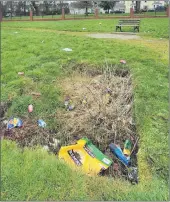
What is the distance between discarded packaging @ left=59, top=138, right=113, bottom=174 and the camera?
3281 millimetres

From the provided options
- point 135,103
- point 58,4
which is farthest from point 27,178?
point 58,4

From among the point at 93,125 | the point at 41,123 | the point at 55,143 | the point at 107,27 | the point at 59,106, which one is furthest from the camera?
the point at 107,27

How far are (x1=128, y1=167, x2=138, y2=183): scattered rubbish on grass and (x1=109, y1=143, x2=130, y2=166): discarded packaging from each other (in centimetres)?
13

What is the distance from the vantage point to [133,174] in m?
3.26

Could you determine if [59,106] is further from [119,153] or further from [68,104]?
[119,153]

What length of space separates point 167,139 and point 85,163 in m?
1.03

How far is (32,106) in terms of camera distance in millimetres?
4336

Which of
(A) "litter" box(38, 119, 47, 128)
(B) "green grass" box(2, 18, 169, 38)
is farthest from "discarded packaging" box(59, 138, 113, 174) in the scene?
(B) "green grass" box(2, 18, 169, 38)

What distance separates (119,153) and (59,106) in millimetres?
1296

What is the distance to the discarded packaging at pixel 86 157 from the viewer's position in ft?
10.8

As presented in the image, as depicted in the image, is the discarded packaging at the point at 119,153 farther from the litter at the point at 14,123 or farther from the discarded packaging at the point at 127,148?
the litter at the point at 14,123

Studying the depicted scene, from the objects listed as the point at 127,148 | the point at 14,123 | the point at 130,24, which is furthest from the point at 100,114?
the point at 130,24

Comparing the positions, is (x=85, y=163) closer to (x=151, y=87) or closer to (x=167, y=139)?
(x=167, y=139)

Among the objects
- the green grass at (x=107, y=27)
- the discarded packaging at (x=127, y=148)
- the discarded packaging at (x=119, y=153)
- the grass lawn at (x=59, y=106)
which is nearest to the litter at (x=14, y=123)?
the grass lawn at (x=59, y=106)
